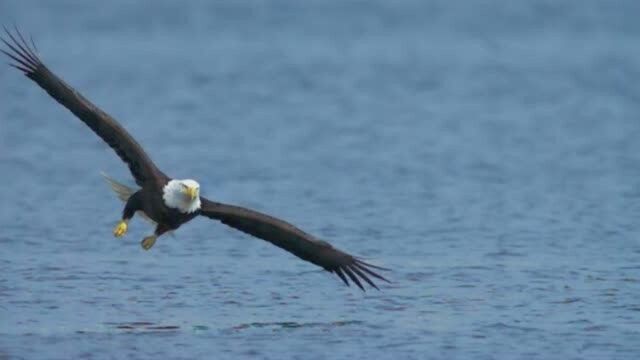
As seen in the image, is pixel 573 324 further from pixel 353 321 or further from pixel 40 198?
pixel 40 198

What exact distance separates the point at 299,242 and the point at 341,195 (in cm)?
503

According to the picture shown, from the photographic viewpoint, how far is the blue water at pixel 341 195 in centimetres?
1052

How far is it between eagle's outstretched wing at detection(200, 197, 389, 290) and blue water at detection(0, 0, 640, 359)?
0.42 metres

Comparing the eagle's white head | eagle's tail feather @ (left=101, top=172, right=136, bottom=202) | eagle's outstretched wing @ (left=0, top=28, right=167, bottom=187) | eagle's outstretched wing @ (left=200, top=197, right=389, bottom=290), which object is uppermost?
eagle's outstretched wing @ (left=0, top=28, right=167, bottom=187)

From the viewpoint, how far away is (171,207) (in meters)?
10.3

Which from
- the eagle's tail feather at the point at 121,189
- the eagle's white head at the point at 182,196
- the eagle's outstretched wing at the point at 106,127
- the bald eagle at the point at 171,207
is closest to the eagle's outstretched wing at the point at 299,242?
the bald eagle at the point at 171,207

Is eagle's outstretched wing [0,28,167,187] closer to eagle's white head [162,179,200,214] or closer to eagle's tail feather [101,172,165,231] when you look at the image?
eagle's white head [162,179,200,214]

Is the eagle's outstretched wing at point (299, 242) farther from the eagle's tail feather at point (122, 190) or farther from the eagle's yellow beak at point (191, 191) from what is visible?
the eagle's tail feather at point (122, 190)

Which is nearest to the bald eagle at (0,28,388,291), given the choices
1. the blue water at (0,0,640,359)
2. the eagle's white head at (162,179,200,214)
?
the eagle's white head at (162,179,200,214)

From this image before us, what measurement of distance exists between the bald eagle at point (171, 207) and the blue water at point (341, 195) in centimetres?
48

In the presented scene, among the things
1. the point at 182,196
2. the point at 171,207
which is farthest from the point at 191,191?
the point at 171,207

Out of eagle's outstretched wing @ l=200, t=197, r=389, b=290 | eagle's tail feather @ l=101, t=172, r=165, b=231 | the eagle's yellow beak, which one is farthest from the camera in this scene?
eagle's tail feather @ l=101, t=172, r=165, b=231

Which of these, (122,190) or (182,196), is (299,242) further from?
(122,190)

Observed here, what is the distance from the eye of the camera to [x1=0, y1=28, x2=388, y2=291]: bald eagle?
998 centimetres
